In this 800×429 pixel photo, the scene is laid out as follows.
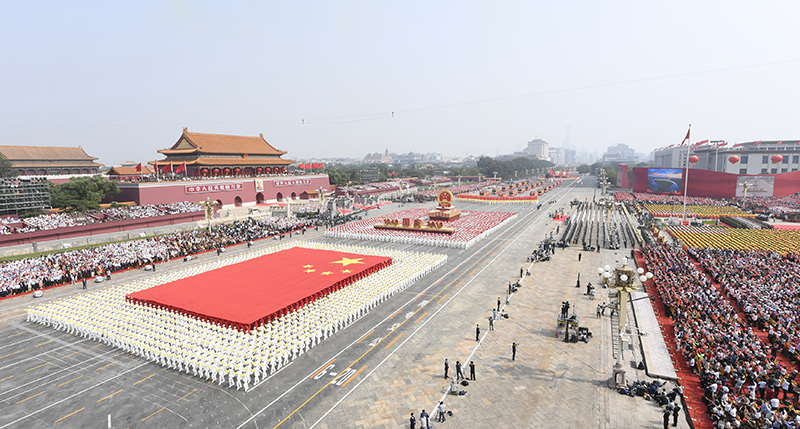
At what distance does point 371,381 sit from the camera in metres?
15.4

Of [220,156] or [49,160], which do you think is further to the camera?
[49,160]

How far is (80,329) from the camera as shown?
19.9 m

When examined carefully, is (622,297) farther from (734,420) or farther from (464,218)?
(464,218)

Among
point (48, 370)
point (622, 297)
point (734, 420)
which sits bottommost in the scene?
point (48, 370)

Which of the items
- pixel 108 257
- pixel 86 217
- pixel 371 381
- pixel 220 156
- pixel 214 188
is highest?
pixel 220 156

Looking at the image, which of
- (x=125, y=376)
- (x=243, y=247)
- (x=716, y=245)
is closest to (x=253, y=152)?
(x=243, y=247)

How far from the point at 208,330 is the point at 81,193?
155 ft

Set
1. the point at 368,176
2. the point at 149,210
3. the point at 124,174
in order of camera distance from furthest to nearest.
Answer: the point at 368,176
the point at 124,174
the point at 149,210

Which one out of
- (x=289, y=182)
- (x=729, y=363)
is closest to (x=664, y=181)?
(x=289, y=182)

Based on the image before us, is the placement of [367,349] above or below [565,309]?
below

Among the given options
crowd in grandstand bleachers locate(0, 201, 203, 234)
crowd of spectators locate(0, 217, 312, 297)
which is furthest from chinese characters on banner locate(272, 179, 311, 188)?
crowd of spectators locate(0, 217, 312, 297)

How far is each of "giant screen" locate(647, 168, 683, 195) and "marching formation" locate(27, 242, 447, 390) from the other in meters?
84.5

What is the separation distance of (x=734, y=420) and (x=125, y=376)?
21818 mm

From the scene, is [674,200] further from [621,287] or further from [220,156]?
[220,156]
